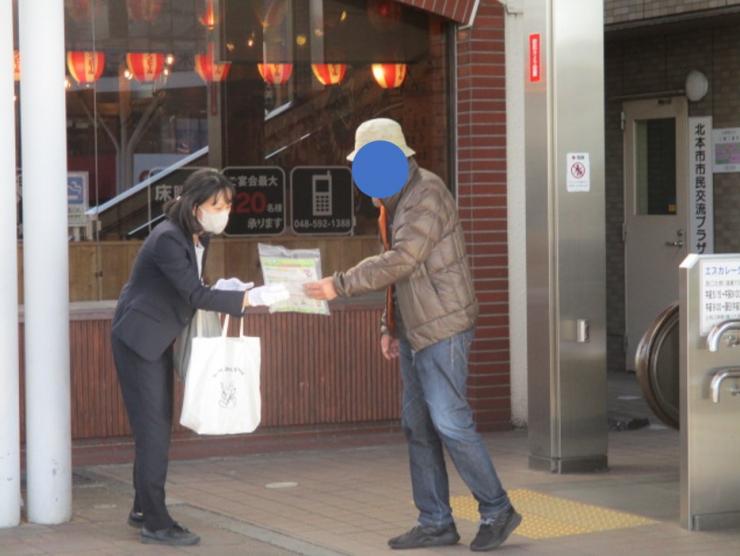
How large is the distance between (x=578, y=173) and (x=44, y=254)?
10.4ft

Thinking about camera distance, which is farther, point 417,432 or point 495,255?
point 495,255

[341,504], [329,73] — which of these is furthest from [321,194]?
[341,504]

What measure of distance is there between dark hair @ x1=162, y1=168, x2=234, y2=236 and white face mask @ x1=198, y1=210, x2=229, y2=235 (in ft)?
0.08

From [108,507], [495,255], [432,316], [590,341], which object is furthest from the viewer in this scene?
[495,255]

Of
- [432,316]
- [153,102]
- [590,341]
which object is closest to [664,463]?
[590,341]

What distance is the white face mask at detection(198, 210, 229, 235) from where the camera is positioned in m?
7.32

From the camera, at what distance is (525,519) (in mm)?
7891

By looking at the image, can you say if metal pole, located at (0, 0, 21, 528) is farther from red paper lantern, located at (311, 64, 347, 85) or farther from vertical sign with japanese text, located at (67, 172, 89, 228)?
red paper lantern, located at (311, 64, 347, 85)

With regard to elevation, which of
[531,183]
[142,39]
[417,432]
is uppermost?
[142,39]

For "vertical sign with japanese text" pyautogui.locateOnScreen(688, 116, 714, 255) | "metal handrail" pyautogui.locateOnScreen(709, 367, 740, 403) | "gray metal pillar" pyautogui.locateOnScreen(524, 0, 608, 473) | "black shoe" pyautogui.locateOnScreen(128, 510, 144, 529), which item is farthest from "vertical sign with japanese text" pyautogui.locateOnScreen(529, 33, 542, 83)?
"vertical sign with japanese text" pyautogui.locateOnScreen(688, 116, 714, 255)

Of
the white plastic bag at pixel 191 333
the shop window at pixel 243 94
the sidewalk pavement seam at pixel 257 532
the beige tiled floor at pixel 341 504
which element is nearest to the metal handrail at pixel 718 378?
the beige tiled floor at pixel 341 504

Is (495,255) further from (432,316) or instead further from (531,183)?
(432,316)

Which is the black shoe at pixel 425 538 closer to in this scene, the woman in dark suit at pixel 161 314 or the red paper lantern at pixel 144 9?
the woman in dark suit at pixel 161 314

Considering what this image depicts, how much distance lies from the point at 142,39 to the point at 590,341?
340cm
